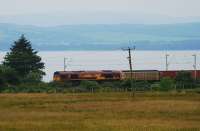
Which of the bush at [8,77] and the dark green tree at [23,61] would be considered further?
the dark green tree at [23,61]

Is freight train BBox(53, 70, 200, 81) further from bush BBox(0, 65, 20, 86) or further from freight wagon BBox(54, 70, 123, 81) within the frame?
bush BBox(0, 65, 20, 86)

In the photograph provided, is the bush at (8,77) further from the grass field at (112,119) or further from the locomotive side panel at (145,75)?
the grass field at (112,119)

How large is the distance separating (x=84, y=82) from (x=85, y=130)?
61.6 meters

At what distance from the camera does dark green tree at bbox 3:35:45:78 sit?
101938mm

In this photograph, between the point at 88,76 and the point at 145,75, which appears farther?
the point at 145,75

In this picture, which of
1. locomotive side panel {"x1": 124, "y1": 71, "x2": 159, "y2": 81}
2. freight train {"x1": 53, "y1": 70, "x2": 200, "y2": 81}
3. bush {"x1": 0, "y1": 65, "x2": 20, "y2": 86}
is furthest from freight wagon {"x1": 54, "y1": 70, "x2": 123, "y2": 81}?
bush {"x1": 0, "y1": 65, "x2": 20, "y2": 86}

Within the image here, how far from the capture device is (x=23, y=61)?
103 meters

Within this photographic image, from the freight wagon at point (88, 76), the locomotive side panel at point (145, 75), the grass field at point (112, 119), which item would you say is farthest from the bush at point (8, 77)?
the grass field at point (112, 119)

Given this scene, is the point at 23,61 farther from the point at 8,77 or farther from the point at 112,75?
the point at 112,75

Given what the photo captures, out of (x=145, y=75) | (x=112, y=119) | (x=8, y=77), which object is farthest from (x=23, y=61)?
(x=112, y=119)

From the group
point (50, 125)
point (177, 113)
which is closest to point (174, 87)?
point (177, 113)

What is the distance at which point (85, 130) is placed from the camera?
1139 inches

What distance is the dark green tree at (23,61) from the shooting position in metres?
102

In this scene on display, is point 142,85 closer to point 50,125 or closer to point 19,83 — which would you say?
point 19,83
